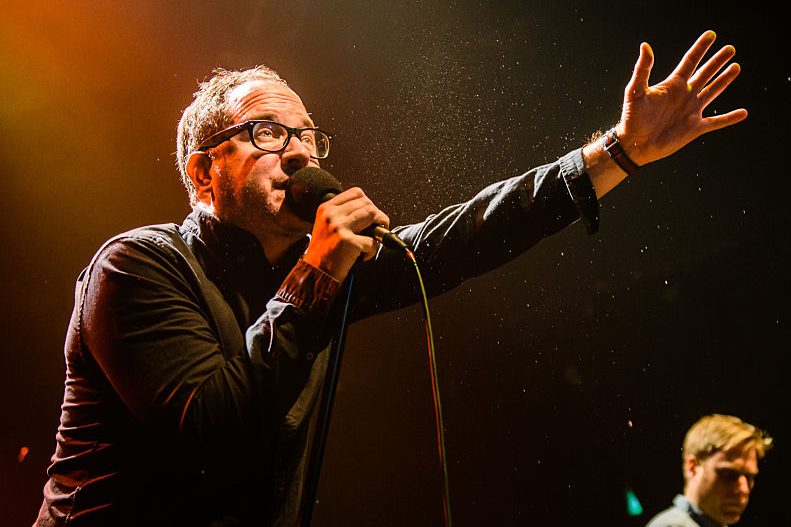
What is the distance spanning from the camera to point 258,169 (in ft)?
5.24

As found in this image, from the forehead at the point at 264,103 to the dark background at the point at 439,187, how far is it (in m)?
1.02

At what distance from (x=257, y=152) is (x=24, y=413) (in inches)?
73.8

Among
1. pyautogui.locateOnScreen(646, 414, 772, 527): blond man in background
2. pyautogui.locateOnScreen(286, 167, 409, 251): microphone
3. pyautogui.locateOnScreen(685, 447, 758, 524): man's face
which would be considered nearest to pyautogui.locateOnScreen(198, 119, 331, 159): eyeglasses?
pyautogui.locateOnScreen(286, 167, 409, 251): microphone

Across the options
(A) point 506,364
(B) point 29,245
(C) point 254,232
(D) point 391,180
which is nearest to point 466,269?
(C) point 254,232

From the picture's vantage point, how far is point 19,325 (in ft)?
8.97

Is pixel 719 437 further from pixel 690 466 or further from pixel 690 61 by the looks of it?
pixel 690 61

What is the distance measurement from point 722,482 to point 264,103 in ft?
8.97

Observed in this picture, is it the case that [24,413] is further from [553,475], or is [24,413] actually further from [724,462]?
[724,462]

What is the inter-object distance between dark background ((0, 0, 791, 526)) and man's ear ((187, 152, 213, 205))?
111 centimetres

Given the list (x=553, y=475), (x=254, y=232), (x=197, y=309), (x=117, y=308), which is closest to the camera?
(x=117, y=308)

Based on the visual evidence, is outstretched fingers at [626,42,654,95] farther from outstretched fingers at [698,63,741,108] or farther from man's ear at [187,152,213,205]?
man's ear at [187,152,213,205]

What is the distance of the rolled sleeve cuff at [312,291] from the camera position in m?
1.18

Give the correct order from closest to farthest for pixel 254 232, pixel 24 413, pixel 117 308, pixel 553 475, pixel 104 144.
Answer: pixel 117 308
pixel 254 232
pixel 24 413
pixel 104 144
pixel 553 475

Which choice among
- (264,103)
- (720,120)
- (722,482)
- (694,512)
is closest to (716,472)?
(722,482)
